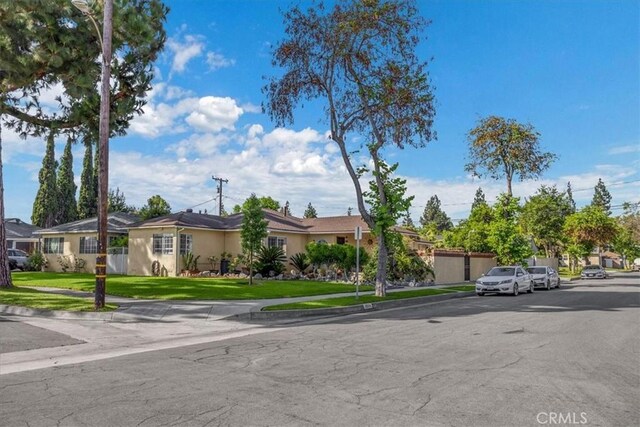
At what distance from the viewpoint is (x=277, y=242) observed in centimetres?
3391

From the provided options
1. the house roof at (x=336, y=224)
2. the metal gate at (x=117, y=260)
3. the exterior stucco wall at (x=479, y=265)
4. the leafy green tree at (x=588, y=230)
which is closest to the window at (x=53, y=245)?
the metal gate at (x=117, y=260)

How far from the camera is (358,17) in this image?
1961cm

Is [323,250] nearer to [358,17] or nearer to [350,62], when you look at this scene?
[350,62]

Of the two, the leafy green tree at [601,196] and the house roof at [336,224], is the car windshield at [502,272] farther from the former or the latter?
the leafy green tree at [601,196]

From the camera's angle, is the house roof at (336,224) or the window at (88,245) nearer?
the window at (88,245)

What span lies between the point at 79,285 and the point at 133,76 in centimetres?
1030

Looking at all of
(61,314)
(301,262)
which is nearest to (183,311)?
(61,314)

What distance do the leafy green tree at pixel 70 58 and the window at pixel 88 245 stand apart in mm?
10304

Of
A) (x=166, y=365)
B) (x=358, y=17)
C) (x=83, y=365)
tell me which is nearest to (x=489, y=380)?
(x=166, y=365)

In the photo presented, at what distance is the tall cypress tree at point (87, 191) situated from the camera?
58500 mm

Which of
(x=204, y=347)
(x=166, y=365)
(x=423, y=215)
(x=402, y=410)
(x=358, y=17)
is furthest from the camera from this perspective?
(x=423, y=215)

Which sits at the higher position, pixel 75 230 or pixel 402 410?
pixel 75 230
